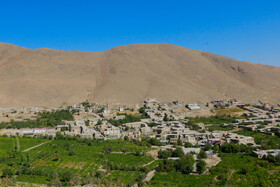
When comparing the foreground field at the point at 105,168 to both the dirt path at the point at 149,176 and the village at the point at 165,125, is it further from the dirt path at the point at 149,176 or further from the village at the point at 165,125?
the village at the point at 165,125

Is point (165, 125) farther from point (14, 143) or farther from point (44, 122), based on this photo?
point (14, 143)

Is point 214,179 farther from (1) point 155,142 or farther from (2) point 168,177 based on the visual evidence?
(1) point 155,142

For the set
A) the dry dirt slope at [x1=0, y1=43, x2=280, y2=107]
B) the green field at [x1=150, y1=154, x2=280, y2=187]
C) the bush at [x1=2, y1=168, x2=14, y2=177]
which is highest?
the dry dirt slope at [x1=0, y1=43, x2=280, y2=107]

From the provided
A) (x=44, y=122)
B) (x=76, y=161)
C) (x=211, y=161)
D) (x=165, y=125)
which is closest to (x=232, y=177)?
(x=211, y=161)

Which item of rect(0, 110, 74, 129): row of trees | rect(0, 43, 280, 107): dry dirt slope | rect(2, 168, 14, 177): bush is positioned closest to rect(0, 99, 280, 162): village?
rect(0, 110, 74, 129): row of trees

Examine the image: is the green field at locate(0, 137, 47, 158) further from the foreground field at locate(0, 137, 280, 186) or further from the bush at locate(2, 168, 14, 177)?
the bush at locate(2, 168, 14, 177)

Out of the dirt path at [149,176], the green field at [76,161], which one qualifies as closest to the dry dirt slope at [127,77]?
the green field at [76,161]

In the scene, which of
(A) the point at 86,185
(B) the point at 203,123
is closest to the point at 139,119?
(B) the point at 203,123
